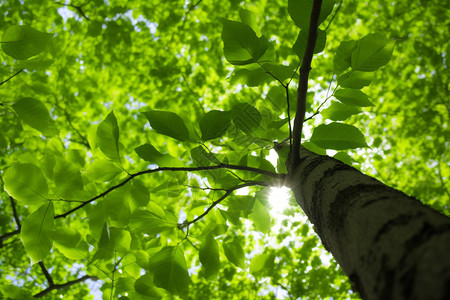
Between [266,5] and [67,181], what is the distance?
4026 millimetres

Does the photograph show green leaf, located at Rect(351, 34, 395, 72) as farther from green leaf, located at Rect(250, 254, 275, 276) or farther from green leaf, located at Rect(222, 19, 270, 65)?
green leaf, located at Rect(250, 254, 275, 276)

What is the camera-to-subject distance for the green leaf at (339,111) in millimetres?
1391

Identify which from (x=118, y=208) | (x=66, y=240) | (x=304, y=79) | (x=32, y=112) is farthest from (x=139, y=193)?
(x=304, y=79)

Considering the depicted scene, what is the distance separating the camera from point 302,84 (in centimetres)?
100

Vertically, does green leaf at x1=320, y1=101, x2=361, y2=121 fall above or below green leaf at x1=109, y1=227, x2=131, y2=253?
above

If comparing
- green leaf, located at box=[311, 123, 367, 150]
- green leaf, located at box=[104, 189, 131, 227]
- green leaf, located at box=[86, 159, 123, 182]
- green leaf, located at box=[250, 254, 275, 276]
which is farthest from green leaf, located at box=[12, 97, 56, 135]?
green leaf, located at box=[250, 254, 275, 276]

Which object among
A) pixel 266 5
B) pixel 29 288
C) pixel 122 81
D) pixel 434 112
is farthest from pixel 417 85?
pixel 29 288

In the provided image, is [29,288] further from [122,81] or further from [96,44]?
[96,44]

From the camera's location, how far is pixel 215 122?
3.73 ft

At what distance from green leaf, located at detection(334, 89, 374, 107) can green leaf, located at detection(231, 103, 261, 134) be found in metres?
0.39

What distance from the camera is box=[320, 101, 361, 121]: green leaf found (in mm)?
1391

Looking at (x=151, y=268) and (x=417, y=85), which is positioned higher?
(x=417, y=85)

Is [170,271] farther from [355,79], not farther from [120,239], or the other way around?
[355,79]

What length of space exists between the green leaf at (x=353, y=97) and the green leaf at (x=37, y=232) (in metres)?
1.43
